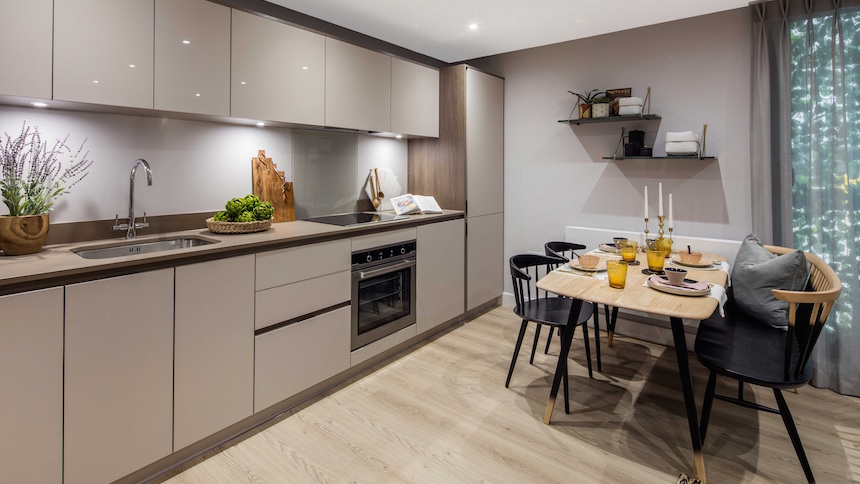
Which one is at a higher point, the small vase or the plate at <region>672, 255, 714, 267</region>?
the small vase

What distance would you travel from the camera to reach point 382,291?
3104mm

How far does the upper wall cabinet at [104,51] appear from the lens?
1.83 metres

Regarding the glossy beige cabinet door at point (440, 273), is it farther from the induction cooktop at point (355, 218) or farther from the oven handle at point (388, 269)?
the induction cooktop at point (355, 218)

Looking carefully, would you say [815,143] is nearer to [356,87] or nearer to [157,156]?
[356,87]

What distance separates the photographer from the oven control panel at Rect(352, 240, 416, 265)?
2861mm

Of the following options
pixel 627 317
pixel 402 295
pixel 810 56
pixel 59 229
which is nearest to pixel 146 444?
pixel 59 229

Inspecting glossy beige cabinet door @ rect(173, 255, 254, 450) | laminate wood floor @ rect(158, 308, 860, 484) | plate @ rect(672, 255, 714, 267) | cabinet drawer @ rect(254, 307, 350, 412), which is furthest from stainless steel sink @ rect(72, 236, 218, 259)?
plate @ rect(672, 255, 714, 267)

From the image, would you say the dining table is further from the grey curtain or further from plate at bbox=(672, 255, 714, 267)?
the grey curtain

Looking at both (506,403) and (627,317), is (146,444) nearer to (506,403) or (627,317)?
(506,403)

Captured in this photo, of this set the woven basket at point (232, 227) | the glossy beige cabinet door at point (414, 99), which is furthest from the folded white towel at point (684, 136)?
the woven basket at point (232, 227)

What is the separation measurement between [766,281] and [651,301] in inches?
33.6

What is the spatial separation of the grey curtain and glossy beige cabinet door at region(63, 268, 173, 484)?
3.54m

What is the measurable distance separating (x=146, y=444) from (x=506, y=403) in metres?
1.77

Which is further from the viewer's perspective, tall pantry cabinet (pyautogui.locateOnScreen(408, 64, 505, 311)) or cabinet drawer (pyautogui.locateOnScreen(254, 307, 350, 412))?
tall pantry cabinet (pyautogui.locateOnScreen(408, 64, 505, 311))
